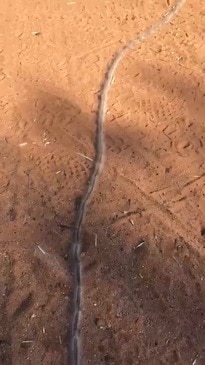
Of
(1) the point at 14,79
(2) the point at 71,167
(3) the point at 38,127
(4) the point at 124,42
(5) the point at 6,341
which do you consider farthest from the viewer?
(4) the point at 124,42

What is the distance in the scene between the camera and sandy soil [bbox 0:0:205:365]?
4.11 metres

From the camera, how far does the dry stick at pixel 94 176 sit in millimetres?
4109

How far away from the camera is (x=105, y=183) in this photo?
4.99 metres

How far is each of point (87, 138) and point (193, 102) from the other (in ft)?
3.82

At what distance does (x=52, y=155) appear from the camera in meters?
5.22

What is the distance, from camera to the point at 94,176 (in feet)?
16.6

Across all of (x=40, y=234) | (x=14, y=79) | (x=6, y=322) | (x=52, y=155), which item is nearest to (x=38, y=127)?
(x=52, y=155)

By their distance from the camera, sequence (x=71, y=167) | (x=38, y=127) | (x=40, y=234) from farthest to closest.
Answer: (x=38, y=127), (x=71, y=167), (x=40, y=234)

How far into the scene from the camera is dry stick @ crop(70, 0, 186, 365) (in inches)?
162

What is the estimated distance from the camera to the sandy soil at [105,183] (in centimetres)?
411

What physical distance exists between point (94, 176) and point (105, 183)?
0.13 meters

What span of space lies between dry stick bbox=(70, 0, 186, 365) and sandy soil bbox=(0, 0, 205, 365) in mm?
54

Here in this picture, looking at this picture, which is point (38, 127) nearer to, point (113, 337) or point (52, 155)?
point (52, 155)

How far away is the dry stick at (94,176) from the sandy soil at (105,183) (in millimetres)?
54
